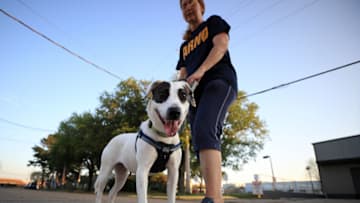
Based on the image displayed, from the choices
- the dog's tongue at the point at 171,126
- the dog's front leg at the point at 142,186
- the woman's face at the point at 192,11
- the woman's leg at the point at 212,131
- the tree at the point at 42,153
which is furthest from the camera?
the tree at the point at 42,153

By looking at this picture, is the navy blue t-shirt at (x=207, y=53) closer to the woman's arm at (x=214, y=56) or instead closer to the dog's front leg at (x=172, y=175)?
the woman's arm at (x=214, y=56)

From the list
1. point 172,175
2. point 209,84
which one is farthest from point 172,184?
point 209,84

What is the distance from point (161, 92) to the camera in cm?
216

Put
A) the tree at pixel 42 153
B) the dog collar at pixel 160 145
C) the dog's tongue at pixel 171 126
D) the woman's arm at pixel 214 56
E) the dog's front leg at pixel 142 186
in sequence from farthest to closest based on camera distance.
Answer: the tree at pixel 42 153
the dog collar at pixel 160 145
the dog's front leg at pixel 142 186
the dog's tongue at pixel 171 126
the woman's arm at pixel 214 56

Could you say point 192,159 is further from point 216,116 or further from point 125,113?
point 216,116

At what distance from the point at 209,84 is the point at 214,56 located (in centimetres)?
26

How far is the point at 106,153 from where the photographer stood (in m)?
3.49

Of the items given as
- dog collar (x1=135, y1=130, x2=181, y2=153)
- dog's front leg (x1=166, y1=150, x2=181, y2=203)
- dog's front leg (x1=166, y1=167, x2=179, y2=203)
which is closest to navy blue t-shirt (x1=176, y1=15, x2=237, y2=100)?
dog collar (x1=135, y1=130, x2=181, y2=153)

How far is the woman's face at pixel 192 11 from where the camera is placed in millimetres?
2480

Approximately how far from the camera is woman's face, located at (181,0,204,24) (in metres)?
2.48

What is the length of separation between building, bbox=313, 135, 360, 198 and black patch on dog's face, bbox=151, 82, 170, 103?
22382mm

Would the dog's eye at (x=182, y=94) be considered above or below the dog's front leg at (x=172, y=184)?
above

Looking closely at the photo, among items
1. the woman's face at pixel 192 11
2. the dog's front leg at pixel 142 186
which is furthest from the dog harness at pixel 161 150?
the woman's face at pixel 192 11

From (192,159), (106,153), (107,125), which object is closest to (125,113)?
(107,125)
